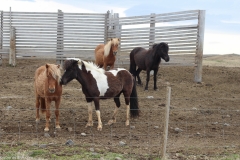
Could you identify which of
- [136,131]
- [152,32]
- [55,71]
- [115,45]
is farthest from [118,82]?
[152,32]

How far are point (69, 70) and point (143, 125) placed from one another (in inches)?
81.3

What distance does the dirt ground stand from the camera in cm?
665

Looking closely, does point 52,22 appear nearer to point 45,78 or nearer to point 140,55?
point 140,55

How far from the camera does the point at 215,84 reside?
14523 millimetres

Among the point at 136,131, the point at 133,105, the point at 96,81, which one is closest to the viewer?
the point at 136,131

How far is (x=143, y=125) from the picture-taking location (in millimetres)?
8297

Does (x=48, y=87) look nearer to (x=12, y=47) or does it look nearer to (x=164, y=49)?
(x=164, y=49)

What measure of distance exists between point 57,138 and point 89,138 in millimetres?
611

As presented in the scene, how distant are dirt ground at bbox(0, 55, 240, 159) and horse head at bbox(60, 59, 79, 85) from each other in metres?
0.65

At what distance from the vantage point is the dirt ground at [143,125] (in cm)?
665

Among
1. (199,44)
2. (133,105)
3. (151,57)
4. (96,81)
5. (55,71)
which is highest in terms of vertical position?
(199,44)

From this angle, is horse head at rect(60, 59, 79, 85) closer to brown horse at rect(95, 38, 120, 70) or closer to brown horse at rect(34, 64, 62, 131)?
brown horse at rect(34, 64, 62, 131)

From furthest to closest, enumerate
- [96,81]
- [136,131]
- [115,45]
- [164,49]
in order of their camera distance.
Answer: [115,45], [164,49], [96,81], [136,131]

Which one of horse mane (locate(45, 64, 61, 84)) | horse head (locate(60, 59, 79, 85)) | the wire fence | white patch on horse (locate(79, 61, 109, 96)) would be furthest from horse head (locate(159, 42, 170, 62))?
horse mane (locate(45, 64, 61, 84))
